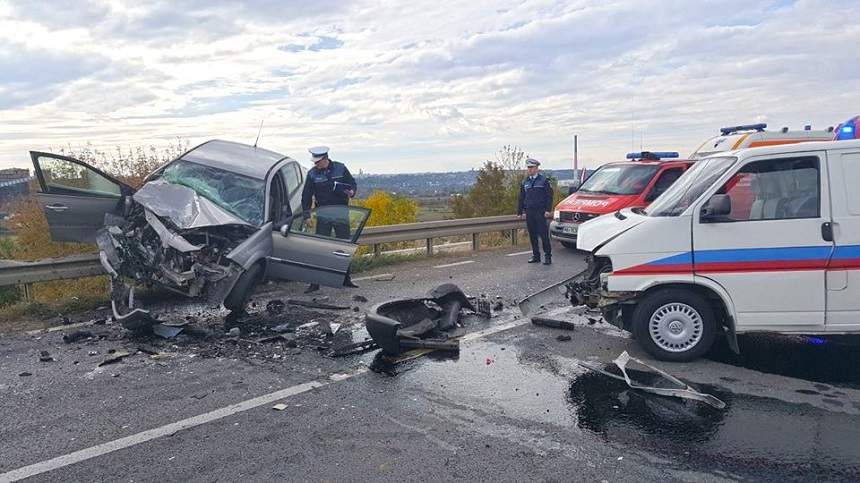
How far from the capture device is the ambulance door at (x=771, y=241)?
5359mm

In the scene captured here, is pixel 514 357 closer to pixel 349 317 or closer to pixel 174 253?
pixel 349 317

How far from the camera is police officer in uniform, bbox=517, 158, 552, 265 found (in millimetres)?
11609

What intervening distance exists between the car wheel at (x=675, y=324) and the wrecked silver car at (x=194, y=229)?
11.5ft

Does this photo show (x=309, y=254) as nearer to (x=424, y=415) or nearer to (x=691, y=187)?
(x=424, y=415)

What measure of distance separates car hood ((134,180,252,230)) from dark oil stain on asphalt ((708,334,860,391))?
17.8 feet

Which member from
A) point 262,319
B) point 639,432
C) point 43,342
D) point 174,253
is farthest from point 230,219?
point 639,432

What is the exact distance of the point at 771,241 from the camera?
5406 millimetres

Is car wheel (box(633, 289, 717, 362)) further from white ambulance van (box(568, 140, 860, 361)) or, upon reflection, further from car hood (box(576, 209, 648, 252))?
car hood (box(576, 209, 648, 252))

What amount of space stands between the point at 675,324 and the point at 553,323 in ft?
5.08

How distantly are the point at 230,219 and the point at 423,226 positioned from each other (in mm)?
5981

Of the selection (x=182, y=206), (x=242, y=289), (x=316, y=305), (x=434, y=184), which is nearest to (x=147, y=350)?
(x=242, y=289)

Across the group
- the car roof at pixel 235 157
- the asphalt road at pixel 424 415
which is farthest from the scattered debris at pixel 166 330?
the car roof at pixel 235 157

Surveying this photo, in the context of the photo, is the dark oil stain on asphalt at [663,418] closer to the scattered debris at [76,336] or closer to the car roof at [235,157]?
the scattered debris at [76,336]

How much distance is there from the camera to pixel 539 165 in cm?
1198
